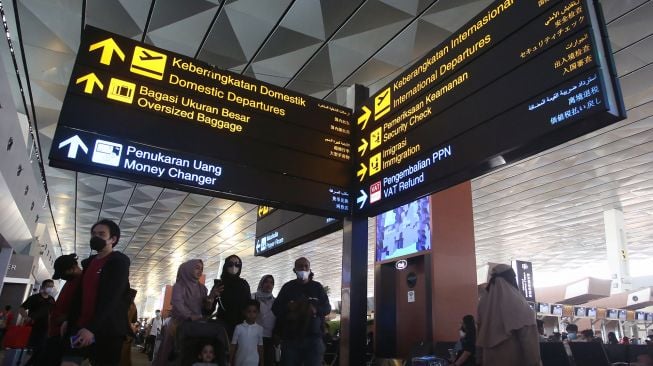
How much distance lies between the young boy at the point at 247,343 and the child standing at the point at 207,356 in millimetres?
426

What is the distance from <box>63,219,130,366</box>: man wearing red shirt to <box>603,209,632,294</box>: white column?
1673cm

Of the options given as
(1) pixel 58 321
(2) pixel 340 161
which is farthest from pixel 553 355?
(1) pixel 58 321

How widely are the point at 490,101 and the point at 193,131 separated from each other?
267 cm

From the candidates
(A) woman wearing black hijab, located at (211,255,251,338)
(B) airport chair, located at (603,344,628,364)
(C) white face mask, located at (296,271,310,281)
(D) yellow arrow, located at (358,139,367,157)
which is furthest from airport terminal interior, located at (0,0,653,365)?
(B) airport chair, located at (603,344,628,364)

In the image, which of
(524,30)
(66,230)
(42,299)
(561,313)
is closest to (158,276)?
(66,230)

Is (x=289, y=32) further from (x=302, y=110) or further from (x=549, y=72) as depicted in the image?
(x=549, y=72)

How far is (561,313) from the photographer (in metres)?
21.7

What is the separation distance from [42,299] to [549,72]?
6.99 meters

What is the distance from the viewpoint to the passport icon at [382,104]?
4.94 m

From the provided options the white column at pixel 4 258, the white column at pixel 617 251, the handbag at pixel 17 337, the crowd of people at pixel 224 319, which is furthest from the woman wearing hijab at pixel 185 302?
the white column at pixel 617 251

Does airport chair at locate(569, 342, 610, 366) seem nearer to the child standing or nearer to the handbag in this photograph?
the child standing

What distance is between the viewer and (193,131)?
14.3 ft

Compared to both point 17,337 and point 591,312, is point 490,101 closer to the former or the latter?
point 17,337

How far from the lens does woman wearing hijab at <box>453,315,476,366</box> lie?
568 centimetres
